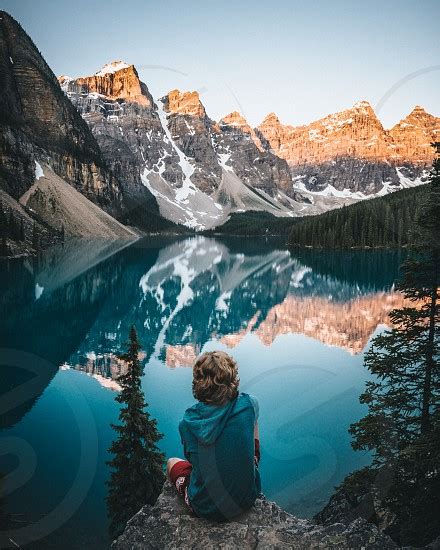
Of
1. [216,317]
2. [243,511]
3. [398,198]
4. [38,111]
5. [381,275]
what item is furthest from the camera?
[38,111]

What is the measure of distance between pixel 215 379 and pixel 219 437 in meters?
0.60

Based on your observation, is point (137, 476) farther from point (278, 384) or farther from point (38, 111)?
point (38, 111)

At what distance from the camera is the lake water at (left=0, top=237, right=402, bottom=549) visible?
38.8 feet

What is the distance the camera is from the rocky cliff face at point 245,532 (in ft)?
13.3

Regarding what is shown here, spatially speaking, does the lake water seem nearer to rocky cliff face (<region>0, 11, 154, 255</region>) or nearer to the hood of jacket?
the hood of jacket

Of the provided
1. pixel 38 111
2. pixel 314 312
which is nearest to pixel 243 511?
pixel 314 312

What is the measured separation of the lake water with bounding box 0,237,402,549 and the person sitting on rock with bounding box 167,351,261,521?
712 centimetres

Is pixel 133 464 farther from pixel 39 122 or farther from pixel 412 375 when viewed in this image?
pixel 39 122

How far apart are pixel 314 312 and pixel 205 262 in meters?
48.2

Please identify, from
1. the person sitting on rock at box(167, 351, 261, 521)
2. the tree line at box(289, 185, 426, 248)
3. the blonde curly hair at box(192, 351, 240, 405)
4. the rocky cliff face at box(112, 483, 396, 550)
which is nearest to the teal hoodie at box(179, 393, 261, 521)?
the person sitting on rock at box(167, 351, 261, 521)

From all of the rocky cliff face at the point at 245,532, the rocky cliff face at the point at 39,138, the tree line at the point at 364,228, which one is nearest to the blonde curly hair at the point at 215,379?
the rocky cliff face at the point at 245,532

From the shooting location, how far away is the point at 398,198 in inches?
5374

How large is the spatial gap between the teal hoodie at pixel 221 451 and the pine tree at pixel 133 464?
6.25m

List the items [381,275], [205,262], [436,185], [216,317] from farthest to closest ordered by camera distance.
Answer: [205,262] < [381,275] < [216,317] < [436,185]
